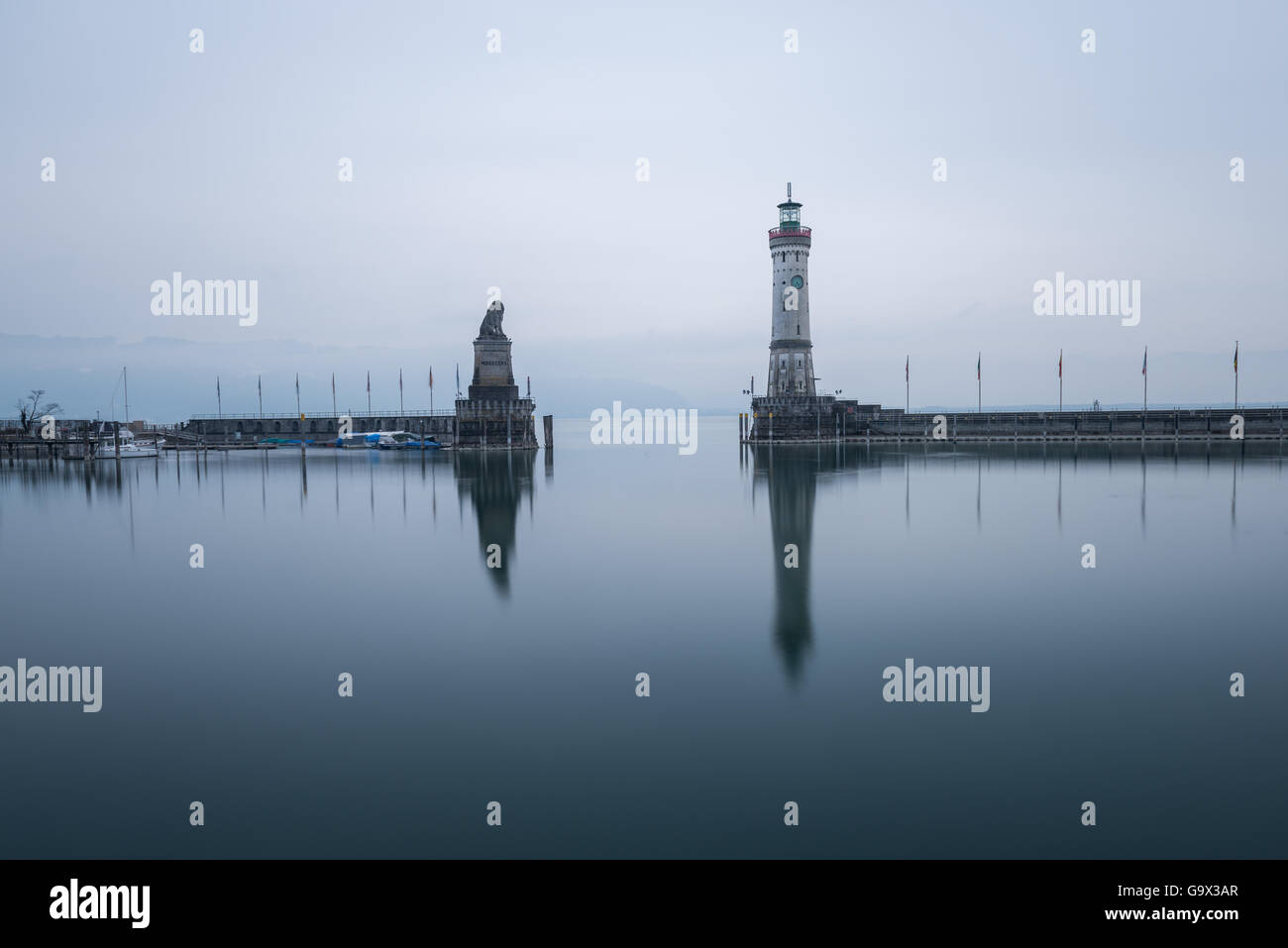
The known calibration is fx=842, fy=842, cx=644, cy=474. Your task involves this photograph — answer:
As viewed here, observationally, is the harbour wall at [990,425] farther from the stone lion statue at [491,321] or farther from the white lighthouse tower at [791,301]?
the stone lion statue at [491,321]

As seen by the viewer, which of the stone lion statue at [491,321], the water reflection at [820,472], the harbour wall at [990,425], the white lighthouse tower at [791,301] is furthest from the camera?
the harbour wall at [990,425]

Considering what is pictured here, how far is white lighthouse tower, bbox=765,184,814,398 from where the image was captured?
3807 inches

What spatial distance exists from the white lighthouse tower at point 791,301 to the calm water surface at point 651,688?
60.0 metres

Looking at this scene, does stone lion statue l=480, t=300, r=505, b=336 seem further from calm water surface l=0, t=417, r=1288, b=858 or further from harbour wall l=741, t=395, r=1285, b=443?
calm water surface l=0, t=417, r=1288, b=858

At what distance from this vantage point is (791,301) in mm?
96875

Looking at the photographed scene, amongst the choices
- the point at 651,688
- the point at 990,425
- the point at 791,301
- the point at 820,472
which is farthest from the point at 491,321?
the point at 651,688

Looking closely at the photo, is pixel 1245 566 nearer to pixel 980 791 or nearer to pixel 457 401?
pixel 980 791

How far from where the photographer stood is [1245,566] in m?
28.5

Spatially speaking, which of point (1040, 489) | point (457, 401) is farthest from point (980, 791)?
point (457, 401)

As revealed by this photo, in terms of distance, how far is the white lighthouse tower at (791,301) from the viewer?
96688mm

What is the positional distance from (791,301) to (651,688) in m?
84.9

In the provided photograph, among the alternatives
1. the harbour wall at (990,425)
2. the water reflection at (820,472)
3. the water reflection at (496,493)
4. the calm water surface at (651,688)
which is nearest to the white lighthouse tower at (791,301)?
the harbour wall at (990,425)
